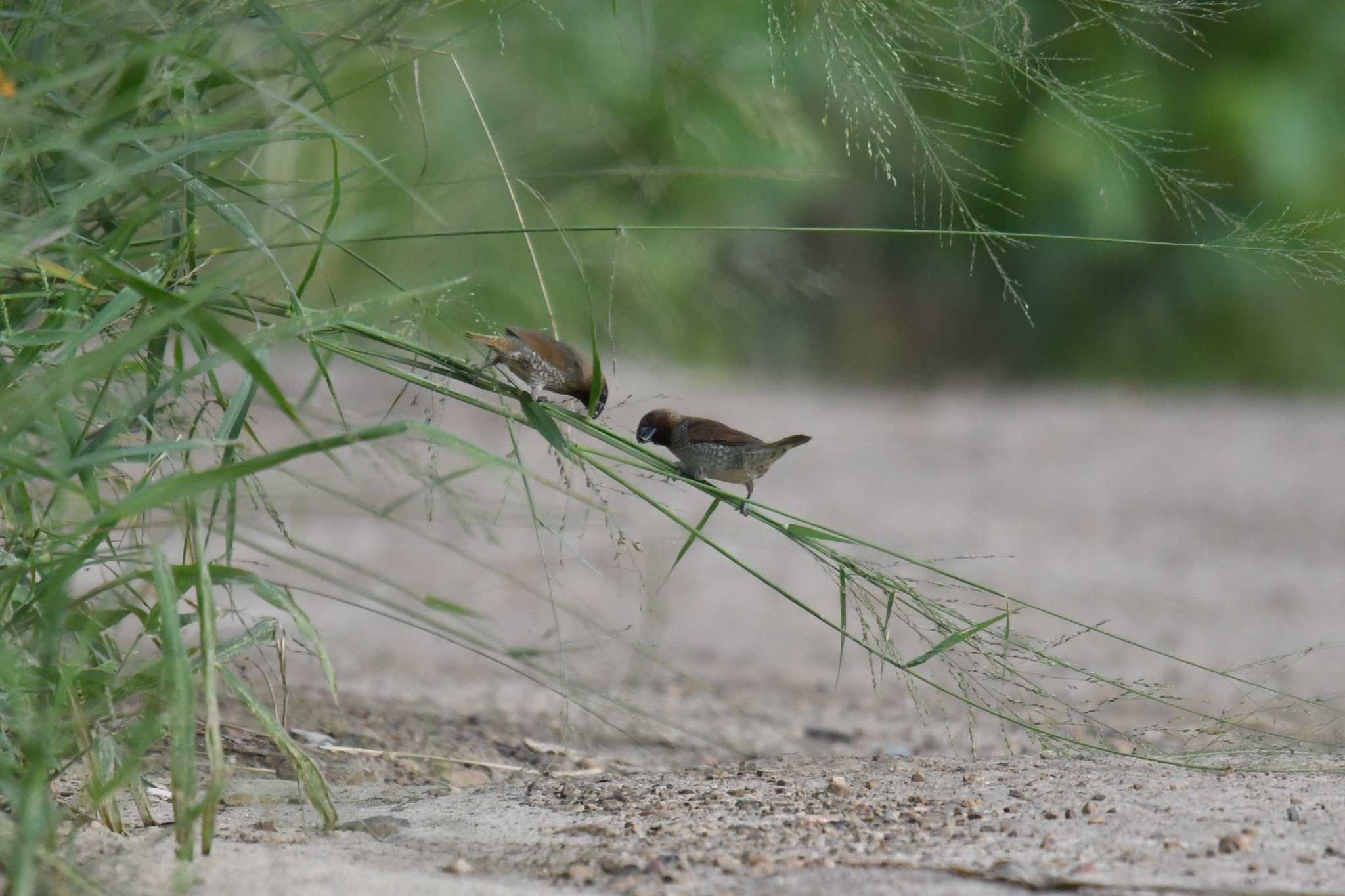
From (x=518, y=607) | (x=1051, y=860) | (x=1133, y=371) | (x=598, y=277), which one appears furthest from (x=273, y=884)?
(x=1133, y=371)

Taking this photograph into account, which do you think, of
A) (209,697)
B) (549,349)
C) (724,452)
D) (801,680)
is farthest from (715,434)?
(801,680)

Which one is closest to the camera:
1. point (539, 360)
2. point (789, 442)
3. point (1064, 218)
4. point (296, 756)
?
point (296, 756)

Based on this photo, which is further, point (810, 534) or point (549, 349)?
point (549, 349)

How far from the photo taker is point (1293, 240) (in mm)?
1684

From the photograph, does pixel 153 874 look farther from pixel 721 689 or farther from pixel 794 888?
pixel 721 689

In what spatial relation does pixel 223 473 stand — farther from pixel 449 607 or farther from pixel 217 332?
pixel 449 607

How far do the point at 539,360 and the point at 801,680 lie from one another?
Answer: 2.00m

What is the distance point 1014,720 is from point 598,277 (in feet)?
5.43

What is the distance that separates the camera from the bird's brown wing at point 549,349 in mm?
1674

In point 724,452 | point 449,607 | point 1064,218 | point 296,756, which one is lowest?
point 296,756

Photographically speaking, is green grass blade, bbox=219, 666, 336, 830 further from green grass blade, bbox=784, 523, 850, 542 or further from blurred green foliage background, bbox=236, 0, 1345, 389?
blurred green foliage background, bbox=236, 0, 1345, 389

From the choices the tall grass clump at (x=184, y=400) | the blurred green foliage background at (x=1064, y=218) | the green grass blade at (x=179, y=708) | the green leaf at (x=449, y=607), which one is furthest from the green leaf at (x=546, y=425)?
the blurred green foliage background at (x=1064, y=218)

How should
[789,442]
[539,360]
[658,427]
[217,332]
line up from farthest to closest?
[658,427] → [789,442] → [539,360] → [217,332]

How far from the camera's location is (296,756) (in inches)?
55.2
